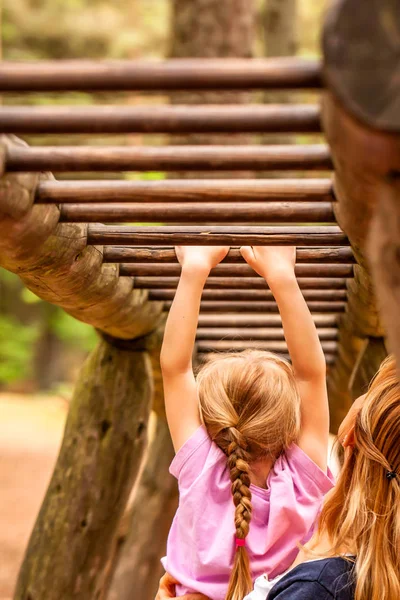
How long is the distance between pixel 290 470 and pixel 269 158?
0.74m

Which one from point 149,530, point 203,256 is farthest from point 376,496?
point 149,530

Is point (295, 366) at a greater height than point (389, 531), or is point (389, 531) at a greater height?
point (295, 366)

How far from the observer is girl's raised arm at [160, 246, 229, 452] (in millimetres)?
1622

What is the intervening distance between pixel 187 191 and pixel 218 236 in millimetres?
273

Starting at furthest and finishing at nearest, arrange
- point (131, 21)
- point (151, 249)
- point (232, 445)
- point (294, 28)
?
point (131, 21)
point (294, 28)
point (151, 249)
point (232, 445)

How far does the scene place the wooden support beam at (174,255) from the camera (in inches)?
67.9

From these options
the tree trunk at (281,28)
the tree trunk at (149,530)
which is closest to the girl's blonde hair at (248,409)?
the tree trunk at (149,530)

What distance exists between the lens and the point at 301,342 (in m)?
1.64

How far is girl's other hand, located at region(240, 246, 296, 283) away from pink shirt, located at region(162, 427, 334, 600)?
13.9 inches

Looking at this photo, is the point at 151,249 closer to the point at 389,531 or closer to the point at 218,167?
the point at 218,167

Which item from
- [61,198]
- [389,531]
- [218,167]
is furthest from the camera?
[389,531]

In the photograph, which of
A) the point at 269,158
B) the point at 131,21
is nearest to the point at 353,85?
the point at 269,158

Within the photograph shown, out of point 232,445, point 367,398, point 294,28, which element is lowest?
point 232,445

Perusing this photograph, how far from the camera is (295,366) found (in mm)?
1674
